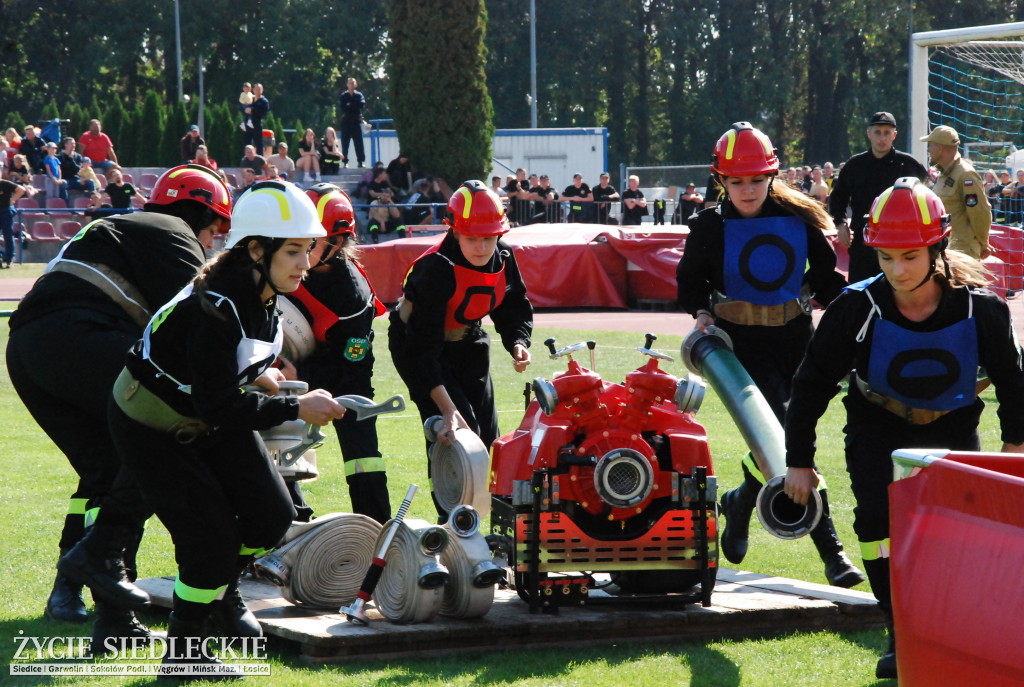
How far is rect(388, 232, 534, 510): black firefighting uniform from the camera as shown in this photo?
605cm

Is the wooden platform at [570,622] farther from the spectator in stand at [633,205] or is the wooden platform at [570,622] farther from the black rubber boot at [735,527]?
the spectator in stand at [633,205]

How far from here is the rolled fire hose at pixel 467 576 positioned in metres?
4.98

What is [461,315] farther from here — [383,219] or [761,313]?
[383,219]

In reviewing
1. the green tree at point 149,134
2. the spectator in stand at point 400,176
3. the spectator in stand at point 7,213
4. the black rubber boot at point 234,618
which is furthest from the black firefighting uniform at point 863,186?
the green tree at point 149,134

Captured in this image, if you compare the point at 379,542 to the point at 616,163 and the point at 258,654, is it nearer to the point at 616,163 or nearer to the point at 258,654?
the point at 258,654

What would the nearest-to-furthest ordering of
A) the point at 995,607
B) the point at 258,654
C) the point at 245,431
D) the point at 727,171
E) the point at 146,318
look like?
the point at 995,607 → the point at 245,431 → the point at 258,654 → the point at 146,318 → the point at 727,171

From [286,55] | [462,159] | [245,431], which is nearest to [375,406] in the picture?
[245,431]

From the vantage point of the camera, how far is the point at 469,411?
20.7 feet

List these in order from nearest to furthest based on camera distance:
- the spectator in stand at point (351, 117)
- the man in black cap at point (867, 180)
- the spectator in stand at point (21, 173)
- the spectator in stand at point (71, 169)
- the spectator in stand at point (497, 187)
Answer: the man in black cap at point (867, 180) < the spectator in stand at point (21, 173) < the spectator in stand at point (71, 169) < the spectator in stand at point (497, 187) < the spectator in stand at point (351, 117)

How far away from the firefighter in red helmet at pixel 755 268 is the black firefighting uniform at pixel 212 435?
2.48 meters

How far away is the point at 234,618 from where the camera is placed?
16.0 ft

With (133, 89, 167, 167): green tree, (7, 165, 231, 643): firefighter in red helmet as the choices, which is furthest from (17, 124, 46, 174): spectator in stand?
(7, 165, 231, 643): firefighter in red helmet

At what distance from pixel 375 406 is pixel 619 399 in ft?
4.27

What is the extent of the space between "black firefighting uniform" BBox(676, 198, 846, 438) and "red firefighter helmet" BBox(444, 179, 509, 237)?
92 centimetres
